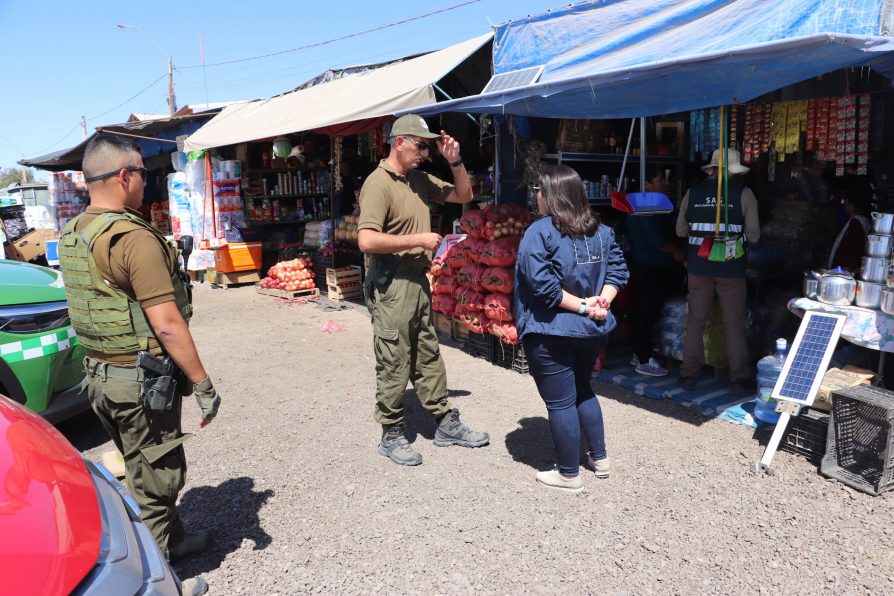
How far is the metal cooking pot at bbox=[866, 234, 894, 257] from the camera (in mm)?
4204

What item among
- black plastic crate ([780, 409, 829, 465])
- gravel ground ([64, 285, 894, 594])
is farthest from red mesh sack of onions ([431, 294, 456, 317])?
black plastic crate ([780, 409, 829, 465])

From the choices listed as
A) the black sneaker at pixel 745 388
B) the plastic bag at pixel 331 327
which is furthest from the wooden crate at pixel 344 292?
the black sneaker at pixel 745 388

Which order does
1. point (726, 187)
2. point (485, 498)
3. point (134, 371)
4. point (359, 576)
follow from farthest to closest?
point (726, 187)
point (485, 498)
point (359, 576)
point (134, 371)

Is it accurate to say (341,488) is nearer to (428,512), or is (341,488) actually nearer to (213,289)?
(428,512)

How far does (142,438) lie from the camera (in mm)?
2857

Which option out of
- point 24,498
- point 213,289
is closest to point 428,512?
point 24,498

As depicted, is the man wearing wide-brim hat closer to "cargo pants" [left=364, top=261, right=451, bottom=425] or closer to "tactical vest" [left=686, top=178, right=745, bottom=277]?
"tactical vest" [left=686, top=178, right=745, bottom=277]

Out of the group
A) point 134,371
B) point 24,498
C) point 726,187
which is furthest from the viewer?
point 726,187

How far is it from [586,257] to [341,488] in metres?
2.12

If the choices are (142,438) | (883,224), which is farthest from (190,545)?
(883,224)

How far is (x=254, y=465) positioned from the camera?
14.6 ft

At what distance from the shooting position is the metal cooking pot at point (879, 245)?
4204 millimetres

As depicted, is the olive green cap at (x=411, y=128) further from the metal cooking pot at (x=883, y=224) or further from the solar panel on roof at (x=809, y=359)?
the metal cooking pot at (x=883, y=224)

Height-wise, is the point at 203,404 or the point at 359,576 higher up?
the point at 203,404
